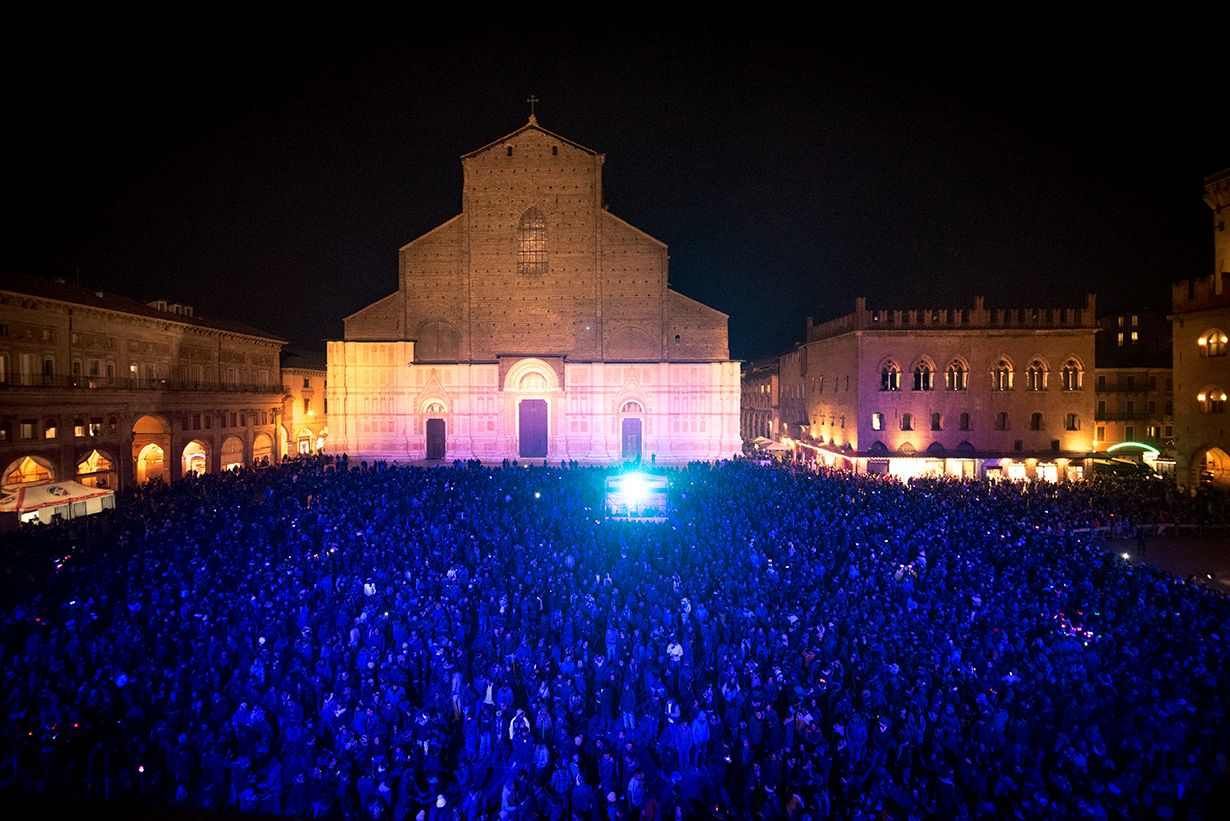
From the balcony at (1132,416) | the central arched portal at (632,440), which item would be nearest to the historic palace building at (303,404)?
the central arched portal at (632,440)

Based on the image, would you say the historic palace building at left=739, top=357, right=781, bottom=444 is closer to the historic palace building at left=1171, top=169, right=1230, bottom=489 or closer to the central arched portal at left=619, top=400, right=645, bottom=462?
the central arched portal at left=619, top=400, right=645, bottom=462

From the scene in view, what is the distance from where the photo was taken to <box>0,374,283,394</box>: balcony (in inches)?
924

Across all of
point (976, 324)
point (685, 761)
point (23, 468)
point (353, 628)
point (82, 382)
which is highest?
point (976, 324)

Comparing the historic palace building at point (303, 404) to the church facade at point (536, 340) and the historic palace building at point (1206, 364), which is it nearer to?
the church facade at point (536, 340)

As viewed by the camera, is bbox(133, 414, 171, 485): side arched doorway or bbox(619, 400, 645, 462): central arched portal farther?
bbox(619, 400, 645, 462): central arched portal

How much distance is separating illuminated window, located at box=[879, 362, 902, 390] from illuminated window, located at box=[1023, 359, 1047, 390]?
5.89 metres

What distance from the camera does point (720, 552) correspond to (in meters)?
14.4

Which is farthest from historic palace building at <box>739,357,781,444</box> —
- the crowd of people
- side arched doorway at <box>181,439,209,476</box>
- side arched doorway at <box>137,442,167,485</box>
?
the crowd of people

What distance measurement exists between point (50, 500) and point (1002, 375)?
37692 millimetres

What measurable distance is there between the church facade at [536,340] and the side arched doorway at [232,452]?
6.30m

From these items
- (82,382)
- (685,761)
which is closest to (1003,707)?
(685,761)

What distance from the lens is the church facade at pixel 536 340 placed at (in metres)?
33.8

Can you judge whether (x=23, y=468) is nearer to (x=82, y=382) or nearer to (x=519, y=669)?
(x=82, y=382)

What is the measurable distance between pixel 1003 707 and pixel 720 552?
6.50 meters
